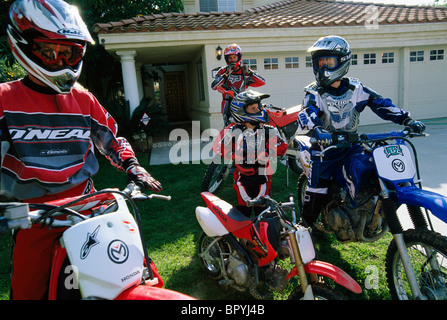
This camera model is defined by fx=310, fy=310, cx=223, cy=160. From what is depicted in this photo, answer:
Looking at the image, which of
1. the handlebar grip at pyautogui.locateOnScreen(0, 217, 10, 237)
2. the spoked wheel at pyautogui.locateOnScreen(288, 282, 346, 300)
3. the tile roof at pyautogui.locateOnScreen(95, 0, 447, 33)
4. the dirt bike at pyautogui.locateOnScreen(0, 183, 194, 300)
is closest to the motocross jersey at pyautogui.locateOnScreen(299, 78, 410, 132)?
the spoked wheel at pyautogui.locateOnScreen(288, 282, 346, 300)

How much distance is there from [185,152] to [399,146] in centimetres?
695

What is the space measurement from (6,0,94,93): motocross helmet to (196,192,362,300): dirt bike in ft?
4.88

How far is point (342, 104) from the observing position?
3127 mm

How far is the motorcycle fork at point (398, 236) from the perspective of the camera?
6.96 feet

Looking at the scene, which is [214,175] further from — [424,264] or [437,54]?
[437,54]

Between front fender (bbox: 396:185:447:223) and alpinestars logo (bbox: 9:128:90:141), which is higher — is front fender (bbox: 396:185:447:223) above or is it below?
below

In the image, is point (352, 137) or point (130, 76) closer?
point (352, 137)

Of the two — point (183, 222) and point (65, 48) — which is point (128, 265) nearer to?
point (65, 48)

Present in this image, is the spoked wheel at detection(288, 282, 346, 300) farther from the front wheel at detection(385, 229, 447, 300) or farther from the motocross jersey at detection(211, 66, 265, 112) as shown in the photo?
the motocross jersey at detection(211, 66, 265, 112)

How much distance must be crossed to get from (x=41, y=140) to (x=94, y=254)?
2.87 ft

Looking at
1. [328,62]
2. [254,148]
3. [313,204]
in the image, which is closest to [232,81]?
[254,148]

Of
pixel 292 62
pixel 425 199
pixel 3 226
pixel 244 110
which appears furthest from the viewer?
pixel 292 62

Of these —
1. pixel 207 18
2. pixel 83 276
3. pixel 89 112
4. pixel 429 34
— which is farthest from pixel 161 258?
pixel 429 34

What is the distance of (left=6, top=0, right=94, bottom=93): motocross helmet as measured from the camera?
1.70 metres
